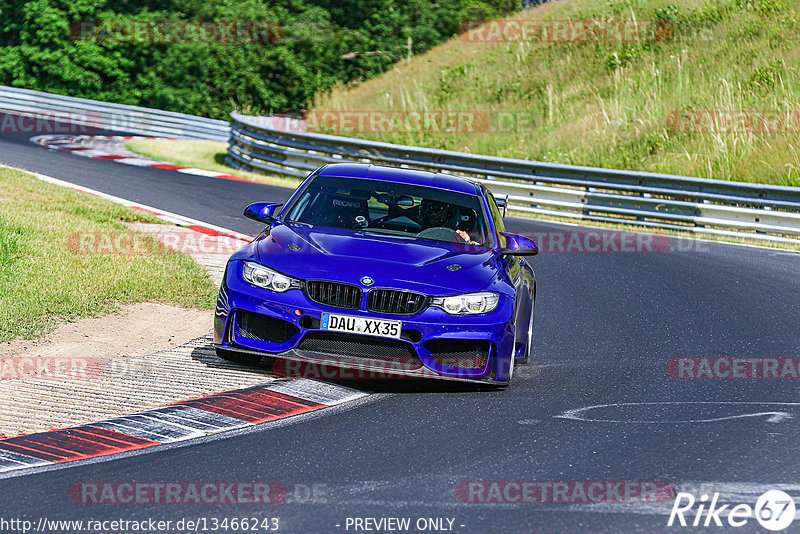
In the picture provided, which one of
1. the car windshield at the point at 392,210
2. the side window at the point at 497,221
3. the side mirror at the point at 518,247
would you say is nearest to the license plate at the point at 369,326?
the car windshield at the point at 392,210

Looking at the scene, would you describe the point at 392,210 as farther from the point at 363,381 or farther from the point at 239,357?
the point at 239,357

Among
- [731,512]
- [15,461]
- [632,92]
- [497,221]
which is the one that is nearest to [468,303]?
[497,221]

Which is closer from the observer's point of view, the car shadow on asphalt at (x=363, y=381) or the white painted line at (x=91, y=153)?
the car shadow on asphalt at (x=363, y=381)

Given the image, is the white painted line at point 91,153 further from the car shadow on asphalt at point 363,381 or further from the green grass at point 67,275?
the car shadow on asphalt at point 363,381

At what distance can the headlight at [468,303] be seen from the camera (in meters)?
7.18

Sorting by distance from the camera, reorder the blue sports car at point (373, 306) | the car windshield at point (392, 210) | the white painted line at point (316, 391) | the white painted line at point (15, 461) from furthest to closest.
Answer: the car windshield at point (392, 210), the blue sports car at point (373, 306), the white painted line at point (316, 391), the white painted line at point (15, 461)

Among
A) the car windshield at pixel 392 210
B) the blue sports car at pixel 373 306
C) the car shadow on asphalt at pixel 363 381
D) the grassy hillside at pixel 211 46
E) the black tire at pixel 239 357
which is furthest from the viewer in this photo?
the grassy hillside at pixel 211 46

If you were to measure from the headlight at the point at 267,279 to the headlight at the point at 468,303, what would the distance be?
0.98 meters

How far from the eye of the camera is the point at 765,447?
19.9ft

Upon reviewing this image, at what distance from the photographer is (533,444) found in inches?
238

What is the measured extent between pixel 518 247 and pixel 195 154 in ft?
70.9

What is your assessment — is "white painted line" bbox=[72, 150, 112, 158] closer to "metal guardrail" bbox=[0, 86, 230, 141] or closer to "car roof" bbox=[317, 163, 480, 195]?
"metal guardrail" bbox=[0, 86, 230, 141]

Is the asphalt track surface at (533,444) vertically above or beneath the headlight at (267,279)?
beneath

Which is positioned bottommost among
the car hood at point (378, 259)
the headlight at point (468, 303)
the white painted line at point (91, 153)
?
the white painted line at point (91, 153)
